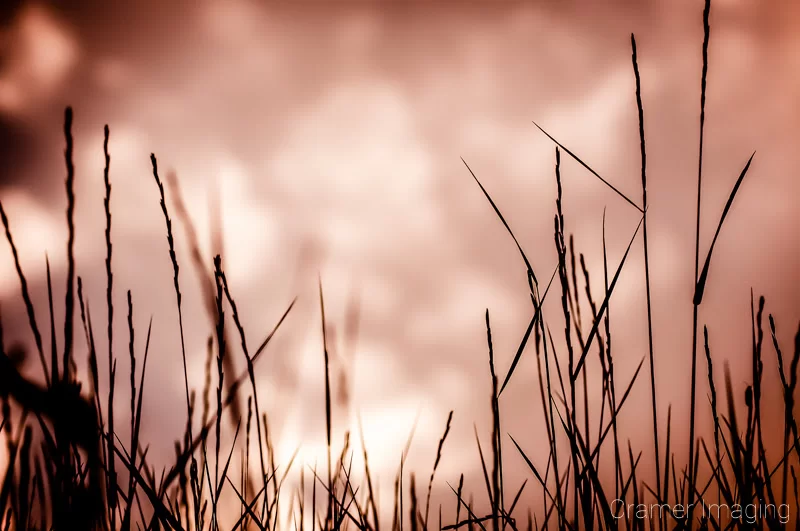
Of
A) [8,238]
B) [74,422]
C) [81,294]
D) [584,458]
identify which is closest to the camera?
[8,238]

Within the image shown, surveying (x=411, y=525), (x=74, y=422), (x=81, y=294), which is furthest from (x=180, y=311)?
(x=411, y=525)

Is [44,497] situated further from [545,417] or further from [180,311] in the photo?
[545,417]

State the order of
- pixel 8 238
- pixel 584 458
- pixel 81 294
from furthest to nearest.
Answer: pixel 584 458, pixel 81 294, pixel 8 238

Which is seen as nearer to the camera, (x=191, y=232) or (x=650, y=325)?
(x=191, y=232)

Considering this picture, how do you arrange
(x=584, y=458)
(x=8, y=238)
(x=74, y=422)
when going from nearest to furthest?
(x=8, y=238), (x=74, y=422), (x=584, y=458)

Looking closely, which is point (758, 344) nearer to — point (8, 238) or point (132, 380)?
point (132, 380)

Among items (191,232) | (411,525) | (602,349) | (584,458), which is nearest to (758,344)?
(602,349)

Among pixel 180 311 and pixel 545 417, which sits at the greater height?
pixel 180 311

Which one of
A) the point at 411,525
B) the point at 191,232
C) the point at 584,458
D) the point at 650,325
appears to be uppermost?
the point at 191,232

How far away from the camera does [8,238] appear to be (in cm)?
66

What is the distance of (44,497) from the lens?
1.08 meters

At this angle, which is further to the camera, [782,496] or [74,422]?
[782,496]

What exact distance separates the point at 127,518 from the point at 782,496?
4.50 feet

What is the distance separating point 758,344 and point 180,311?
1241mm
